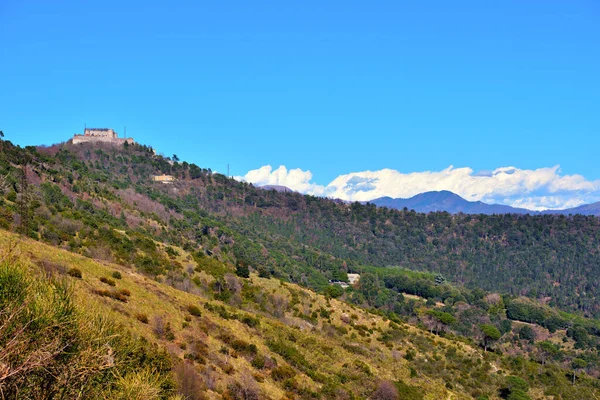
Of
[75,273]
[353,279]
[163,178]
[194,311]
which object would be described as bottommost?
[353,279]

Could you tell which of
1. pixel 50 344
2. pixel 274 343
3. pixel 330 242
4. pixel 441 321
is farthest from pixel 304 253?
pixel 50 344

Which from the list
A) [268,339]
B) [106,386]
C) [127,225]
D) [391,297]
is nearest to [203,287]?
[268,339]

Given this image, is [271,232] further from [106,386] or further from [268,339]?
[106,386]

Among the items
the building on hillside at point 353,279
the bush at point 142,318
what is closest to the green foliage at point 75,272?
the bush at point 142,318

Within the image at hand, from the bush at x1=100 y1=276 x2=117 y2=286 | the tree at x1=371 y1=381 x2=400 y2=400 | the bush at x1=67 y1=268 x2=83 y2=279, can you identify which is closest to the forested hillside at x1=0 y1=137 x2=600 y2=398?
the bush at x1=100 y1=276 x2=117 y2=286

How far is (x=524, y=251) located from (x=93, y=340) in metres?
198

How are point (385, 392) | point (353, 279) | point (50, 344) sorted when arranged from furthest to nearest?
point (353, 279) < point (385, 392) < point (50, 344)

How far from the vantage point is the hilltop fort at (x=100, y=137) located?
185 m

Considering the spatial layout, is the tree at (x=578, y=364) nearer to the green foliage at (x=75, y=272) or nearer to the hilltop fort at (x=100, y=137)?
the green foliage at (x=75, y=272)

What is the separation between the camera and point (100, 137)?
18888cm

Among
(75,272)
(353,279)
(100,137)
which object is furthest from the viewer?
(100,137)

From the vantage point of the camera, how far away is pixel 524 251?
608 feet

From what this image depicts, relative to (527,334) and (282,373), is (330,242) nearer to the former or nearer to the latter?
(527,334)

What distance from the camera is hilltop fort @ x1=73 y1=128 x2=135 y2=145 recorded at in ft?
607
